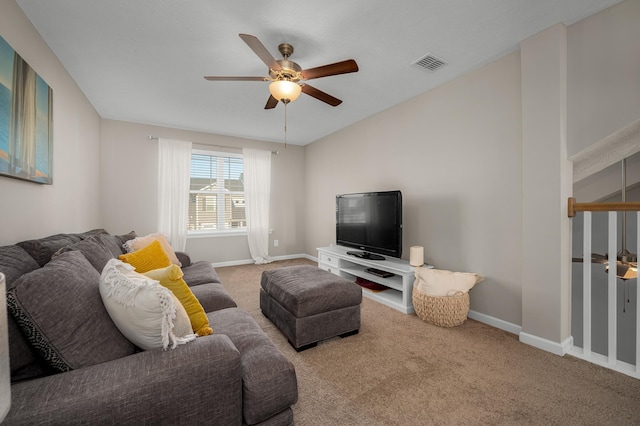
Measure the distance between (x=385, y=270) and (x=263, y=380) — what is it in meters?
2.14

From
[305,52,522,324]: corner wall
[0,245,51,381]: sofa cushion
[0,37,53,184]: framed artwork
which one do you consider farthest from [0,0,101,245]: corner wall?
[305,52,522,324]: corner wall

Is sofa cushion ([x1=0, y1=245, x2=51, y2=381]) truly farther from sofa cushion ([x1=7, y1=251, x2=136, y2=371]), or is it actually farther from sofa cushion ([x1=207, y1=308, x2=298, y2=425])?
sofa cushion ([x1=207, y1=308, x2=298, y2=425])

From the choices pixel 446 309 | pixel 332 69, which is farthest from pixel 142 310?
pixel 446 309

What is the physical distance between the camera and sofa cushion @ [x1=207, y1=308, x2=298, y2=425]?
1.08m

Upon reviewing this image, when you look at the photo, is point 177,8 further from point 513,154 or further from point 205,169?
point 205,169

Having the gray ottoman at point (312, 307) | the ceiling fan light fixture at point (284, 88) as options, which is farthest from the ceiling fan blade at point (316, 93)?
the gray ottoman at point (312, 307)

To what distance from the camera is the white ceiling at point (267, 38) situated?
175 cm

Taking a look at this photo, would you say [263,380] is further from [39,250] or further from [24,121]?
[24,121]

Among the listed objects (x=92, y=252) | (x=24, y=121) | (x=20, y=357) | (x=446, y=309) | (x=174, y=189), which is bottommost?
(x=446, y=309)

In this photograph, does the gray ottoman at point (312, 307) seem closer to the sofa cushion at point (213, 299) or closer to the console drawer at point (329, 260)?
the sofa cushion at point (213, 299)

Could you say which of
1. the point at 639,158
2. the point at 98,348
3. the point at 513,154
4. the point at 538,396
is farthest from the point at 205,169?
the point at 639,158

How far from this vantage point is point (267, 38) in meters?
2.06

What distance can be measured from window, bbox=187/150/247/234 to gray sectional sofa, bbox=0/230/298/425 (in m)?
3.56

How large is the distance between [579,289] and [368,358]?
2.81m
